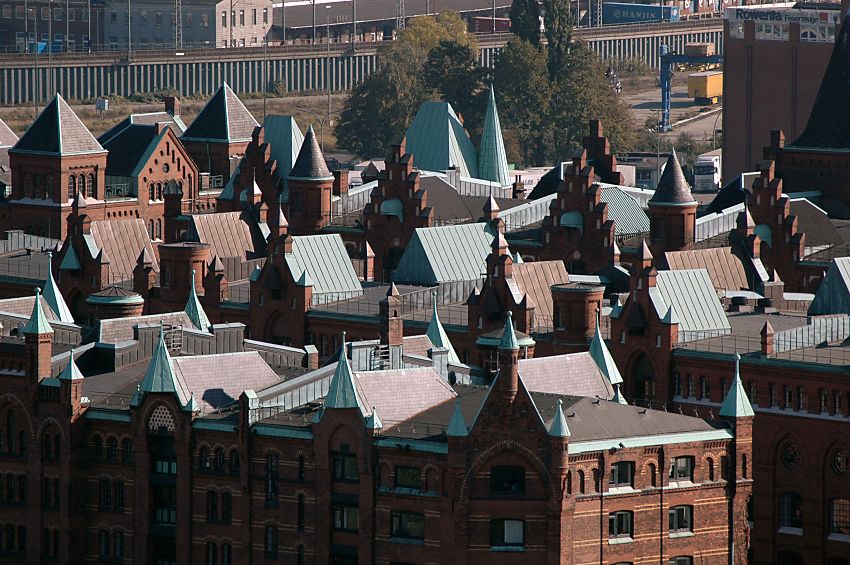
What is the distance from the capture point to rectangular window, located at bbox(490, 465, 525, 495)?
17425 centimetres

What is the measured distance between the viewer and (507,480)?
17462cm

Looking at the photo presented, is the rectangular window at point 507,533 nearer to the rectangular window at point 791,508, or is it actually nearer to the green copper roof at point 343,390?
the green copper roof at point 343,390

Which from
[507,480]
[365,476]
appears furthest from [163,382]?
[507,480]

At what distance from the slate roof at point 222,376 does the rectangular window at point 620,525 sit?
2170cm

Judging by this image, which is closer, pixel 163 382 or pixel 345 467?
pixel 345 467

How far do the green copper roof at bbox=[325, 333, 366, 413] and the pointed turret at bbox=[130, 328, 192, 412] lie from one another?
980 centimetres

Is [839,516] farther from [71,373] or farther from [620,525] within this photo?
[71,373]

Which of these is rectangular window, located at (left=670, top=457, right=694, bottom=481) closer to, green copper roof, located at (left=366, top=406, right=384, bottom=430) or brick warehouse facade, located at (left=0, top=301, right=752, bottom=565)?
brick warehouse facade, located at (left=0, top=301, right=752, bottom=565)

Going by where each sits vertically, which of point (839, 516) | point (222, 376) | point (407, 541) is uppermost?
point (222, 376)

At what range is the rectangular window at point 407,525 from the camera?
17700 cm

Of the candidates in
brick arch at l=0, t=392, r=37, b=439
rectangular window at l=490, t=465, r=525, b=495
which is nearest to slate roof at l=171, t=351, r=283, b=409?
brick arch at l=0, t=392, r=37, b=439

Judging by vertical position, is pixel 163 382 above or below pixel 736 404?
above

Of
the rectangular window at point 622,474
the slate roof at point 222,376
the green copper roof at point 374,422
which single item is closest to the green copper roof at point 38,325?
the slate roof at point 222,376

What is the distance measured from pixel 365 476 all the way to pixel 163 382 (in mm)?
13803
